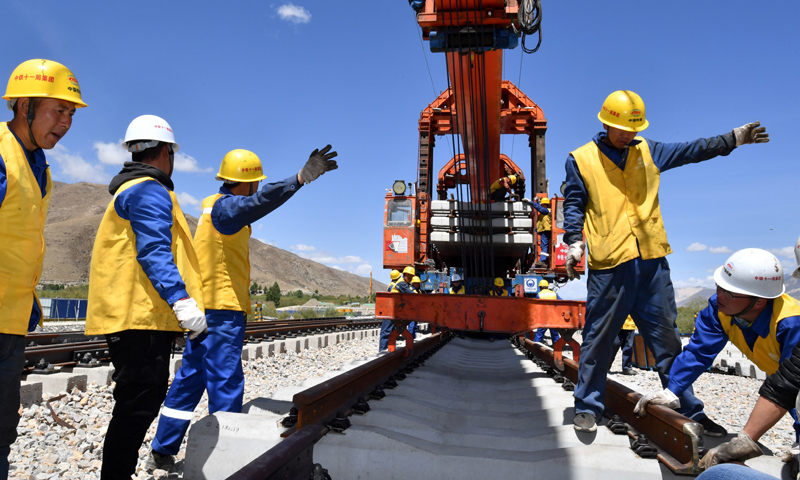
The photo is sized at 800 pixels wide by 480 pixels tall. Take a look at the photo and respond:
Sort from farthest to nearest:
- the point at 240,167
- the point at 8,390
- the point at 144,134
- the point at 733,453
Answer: the point at 240,167
the point at 144,134
the point at 733,453
the point at 8,390

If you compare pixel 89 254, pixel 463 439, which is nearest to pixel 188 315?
pixel 463 439

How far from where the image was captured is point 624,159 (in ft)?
10.2

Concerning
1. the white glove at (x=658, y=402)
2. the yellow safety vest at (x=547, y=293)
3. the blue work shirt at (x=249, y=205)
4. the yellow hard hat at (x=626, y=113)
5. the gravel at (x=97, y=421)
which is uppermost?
the yellow hard hat at (x=626, y=113)

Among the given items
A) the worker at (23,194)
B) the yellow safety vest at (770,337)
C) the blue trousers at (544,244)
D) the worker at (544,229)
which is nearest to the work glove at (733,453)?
the yellow safety vest at (770,337)

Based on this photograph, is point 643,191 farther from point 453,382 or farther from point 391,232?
point 391,232

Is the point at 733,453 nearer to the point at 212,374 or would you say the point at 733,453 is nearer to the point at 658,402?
the point at 658,402

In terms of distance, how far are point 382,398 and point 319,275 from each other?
411 feet

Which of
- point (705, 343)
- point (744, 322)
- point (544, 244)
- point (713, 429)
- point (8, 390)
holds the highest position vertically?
point (544, 244)

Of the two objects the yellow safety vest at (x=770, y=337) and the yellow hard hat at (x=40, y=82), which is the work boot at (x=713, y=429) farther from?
the yellow hard hat at (x=40, y=82)

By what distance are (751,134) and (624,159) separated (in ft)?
2.25

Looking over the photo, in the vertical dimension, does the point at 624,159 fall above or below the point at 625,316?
above

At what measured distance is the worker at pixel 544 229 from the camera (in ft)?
28.1

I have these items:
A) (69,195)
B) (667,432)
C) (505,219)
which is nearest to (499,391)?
(667,432)

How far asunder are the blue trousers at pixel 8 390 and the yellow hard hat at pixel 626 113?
303 centimetres
